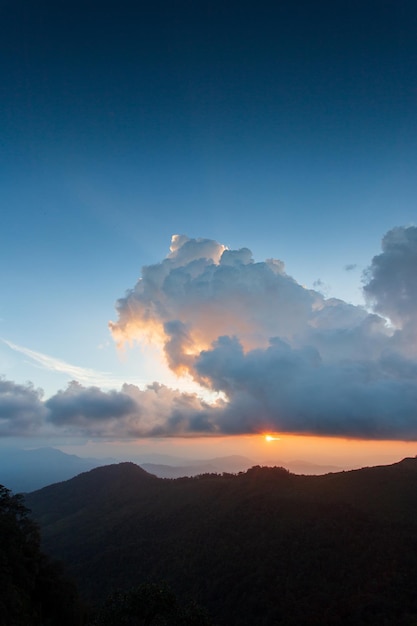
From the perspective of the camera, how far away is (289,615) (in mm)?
68375

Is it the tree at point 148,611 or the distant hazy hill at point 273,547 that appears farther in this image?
the distant hazy hill at point 273,547

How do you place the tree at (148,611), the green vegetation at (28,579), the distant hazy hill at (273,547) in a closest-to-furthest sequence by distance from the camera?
the tree at (148,611) → the green vegetation at (28,579) → the distant hazy hill at (273,547)

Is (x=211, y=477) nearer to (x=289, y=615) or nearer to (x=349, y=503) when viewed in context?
(x=349, y=503)

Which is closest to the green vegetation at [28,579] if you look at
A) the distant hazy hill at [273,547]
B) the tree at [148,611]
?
the tree at [148,611]

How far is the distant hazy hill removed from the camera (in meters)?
69.9

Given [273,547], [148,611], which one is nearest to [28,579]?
[148,611]

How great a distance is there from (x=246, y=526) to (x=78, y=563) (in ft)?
192

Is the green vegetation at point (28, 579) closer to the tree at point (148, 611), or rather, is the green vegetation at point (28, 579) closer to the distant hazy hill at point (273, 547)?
the tree at point (148, 611)

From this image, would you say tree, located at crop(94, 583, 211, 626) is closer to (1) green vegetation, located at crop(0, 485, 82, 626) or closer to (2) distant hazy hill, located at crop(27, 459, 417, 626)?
(1) green vegetation, located at crop(0, 485, 82, 626)

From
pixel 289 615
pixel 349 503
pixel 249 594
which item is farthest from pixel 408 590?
pixel 349 503

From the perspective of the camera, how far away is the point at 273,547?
3679 inches

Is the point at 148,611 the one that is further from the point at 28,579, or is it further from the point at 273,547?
the point at 273,547

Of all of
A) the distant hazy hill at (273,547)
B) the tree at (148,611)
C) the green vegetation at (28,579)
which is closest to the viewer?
the tree at (148,611)

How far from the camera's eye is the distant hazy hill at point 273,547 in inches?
2751
